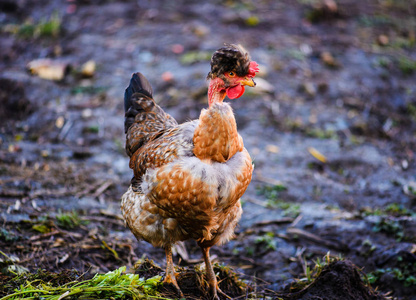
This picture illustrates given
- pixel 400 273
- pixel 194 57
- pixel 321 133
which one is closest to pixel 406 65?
pixel 321 133

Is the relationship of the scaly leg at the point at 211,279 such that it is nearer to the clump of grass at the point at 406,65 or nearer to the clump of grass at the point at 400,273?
the clump of grass at the point at 400,273

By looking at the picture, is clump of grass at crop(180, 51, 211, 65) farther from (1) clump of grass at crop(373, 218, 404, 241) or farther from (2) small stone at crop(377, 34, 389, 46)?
(1) clump of grass at crop(373, 218, 404, 241)

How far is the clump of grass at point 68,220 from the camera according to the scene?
3.70 metres

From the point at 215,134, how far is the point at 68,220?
2000 mm

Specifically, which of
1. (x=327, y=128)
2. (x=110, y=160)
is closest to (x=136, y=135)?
(x=110, y=160)

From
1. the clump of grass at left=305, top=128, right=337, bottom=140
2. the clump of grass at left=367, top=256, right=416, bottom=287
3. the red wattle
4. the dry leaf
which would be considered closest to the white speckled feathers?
the red wattle

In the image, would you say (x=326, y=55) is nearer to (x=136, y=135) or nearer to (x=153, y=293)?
(x=136, y=135)

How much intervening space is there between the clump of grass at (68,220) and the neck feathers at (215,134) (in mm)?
1809

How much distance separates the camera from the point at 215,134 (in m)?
2.54

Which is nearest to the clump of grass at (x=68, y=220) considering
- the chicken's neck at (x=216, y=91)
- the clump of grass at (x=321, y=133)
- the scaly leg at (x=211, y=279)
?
the scaly leg at (x=211, y=279)

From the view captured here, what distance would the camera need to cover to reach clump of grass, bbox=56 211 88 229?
12.1ft

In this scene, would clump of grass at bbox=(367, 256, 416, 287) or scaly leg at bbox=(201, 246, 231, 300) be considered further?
clump of grass at bbox=(367, 256, 416, 287)

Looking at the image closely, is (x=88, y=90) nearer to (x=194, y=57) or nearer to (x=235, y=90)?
(x=194, y=57)

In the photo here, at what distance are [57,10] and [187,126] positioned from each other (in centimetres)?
768
